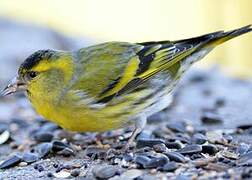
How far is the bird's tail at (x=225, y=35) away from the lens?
538cm

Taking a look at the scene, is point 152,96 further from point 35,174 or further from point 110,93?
point 35,174

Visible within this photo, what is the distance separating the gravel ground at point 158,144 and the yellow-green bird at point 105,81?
0.88ft

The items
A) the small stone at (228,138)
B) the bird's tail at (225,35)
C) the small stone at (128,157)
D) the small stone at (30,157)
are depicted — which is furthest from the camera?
the bird's tail at (225,35)

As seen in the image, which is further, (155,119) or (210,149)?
(155,119)

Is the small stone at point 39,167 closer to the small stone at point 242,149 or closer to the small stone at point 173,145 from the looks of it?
the small stone at point 173,145

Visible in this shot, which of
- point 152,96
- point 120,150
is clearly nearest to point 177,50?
point 152,96

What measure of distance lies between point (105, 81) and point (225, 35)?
1037 mm

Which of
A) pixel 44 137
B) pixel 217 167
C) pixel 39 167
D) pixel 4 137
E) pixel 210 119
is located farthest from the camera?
pixel 210 119

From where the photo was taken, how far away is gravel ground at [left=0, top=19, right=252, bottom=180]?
445 centimetres

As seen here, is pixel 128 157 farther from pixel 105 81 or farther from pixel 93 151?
pixel 105 81

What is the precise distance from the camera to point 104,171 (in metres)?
4.43

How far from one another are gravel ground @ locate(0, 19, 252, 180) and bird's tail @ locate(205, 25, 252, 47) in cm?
74

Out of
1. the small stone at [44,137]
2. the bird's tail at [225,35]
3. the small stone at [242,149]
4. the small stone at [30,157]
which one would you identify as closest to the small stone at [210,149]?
the small stone at [242,149]

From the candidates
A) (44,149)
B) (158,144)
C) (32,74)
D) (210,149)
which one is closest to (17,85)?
(32,74)
